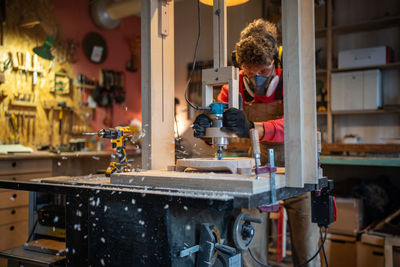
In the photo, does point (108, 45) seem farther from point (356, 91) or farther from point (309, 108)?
point (309, 108)

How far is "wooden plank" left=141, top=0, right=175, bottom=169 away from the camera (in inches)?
63.6

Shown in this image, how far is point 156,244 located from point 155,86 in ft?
2.49

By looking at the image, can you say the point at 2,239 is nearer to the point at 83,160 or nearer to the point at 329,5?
the point at 83,160

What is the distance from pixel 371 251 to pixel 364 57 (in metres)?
2.04

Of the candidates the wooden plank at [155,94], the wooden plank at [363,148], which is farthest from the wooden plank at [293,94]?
the wooden plank at [363,148]

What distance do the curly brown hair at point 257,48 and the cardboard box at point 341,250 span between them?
176 centimetres

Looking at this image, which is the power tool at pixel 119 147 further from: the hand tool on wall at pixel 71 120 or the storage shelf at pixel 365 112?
the hand tool on wall at pixel 71 120

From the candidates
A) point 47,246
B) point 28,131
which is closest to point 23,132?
point 28,131

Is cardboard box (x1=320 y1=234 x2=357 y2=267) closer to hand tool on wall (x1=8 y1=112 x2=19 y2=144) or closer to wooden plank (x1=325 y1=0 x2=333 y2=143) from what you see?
wooden plank (x1=325 y1=0 x2=333 y2=143)

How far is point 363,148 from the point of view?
3.34m

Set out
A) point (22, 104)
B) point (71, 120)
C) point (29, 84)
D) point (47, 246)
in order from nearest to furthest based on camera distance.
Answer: point (47, 246), point (22, 104), point (29, 84), point (71, 120)

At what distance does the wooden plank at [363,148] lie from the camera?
3.17 metres

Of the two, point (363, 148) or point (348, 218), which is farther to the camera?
point (363, 148)

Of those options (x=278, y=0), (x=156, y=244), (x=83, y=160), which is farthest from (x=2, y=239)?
(x=278, y=0)
